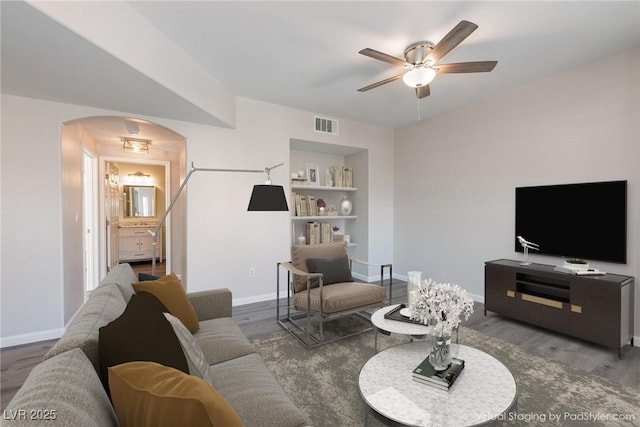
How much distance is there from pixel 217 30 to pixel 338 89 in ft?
5.13

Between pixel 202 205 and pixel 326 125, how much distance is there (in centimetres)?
219

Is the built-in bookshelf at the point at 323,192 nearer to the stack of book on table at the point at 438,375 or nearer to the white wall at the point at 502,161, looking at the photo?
the white wall at the point at 502,161

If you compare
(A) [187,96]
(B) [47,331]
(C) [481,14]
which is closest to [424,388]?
(C) [481,14]

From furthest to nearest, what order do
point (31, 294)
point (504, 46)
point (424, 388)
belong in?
point (31, 294), point (504, 46), point (424, 388)

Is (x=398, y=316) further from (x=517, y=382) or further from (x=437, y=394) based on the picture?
(x=517, y=382)

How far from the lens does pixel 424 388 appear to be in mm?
1486

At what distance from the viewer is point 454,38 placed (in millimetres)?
2018

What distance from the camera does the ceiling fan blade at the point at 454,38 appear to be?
184 cm

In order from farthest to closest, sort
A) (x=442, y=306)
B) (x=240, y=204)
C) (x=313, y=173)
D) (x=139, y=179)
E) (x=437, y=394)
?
(x=139, y=179) → (x=313, y=173) → (x=240, y=204) → (x=442, y=306) → (x=437, y=394)

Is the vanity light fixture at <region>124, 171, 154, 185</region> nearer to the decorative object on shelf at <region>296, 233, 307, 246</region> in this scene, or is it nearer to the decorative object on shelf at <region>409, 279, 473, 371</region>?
the decorative object on shelf at <region>296, 233, 307, 246</region>

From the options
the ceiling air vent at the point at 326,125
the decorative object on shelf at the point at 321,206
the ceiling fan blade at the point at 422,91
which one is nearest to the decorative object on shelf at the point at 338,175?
the decorative object on shelf at the point at 321,206

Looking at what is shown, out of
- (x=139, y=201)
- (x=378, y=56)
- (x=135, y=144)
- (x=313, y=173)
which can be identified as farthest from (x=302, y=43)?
(x=139, y=201)

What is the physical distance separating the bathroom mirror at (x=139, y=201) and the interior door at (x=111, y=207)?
0.48 meters

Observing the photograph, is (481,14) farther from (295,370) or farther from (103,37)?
(295,370)
